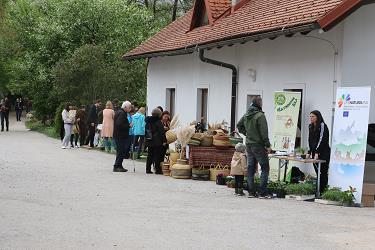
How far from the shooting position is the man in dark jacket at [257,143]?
12.8 meters

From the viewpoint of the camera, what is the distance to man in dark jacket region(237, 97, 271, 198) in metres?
12.8

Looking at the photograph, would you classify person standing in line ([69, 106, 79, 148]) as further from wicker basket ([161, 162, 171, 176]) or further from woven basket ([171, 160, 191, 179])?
woven basket ([171, 160, 191, 179])

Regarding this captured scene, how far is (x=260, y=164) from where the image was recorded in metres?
13.0

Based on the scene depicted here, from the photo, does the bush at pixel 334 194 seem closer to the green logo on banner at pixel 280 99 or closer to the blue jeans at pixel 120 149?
the green logo on banner at pixel 280 99

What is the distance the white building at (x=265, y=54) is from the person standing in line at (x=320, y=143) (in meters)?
1.18

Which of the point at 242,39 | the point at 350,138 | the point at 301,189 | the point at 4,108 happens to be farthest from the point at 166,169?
the point at 4,108

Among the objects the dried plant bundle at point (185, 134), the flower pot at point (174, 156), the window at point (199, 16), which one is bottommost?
the flower pot at point (174, 156)

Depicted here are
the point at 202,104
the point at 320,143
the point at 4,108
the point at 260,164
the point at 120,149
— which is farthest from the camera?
the point at 4,108

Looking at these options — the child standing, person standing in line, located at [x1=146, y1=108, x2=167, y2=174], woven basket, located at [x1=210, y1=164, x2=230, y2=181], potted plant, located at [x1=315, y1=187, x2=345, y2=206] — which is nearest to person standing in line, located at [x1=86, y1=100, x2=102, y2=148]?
person standing in line, located at [x1=146, y1=108, x2=167, y2=174]

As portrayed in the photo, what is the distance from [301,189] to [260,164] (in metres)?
0.93

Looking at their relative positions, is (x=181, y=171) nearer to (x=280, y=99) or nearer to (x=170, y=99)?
(x=280, y=99)

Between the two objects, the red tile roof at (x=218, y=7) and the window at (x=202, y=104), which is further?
the window at (x=202, y=104)

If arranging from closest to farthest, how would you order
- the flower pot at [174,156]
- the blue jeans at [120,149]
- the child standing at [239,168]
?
the child standing at [239,168]
the flower pot at [174,156]
the blue jeans at [120,149]

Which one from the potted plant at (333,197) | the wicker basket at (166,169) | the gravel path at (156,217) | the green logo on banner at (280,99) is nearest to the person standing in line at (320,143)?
the potted plant at (333,197)
